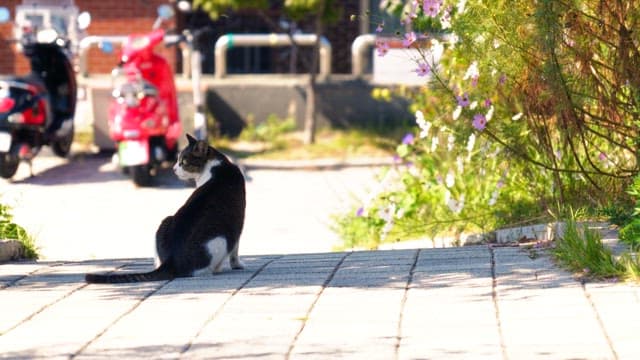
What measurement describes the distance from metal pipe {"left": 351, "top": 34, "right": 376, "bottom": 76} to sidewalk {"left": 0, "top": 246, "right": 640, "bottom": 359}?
1132cm

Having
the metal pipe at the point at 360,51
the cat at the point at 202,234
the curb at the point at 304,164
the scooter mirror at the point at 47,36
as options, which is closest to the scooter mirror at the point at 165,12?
the scooter mirror at the point at 47,36

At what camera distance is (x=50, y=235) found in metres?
11.9

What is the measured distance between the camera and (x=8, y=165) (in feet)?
48.3

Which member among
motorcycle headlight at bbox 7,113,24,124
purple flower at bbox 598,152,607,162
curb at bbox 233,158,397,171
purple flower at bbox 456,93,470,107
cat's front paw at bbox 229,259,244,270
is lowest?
curb at bbox 233,158,397,171

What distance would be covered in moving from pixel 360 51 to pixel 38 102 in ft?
17.6

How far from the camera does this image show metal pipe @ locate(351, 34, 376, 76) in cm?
1872

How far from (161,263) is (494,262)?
5.94 ft

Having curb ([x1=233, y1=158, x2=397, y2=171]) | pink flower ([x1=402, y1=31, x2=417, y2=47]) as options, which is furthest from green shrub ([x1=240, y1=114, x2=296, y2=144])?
pink flower ([x1=402, y1=31, x2=417, y2=47])

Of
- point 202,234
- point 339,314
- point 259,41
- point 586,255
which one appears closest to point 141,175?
point 259,41

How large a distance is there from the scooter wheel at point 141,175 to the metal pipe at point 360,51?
4898 millimetres

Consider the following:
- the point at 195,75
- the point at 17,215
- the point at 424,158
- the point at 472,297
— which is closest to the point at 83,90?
the point at 195,75

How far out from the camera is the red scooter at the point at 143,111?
1461 cm

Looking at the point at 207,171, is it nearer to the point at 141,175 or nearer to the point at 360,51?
the point at 141,175

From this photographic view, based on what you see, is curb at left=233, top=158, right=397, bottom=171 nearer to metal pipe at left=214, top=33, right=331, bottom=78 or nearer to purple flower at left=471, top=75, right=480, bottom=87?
metal pipe at left=214, top=33, right=331, bottom=78
